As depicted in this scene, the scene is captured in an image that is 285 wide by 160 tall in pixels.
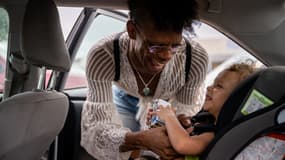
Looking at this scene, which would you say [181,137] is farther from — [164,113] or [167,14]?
[167,14]

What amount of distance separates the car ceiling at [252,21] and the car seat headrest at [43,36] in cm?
21

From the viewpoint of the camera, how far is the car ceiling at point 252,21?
2.08 metres

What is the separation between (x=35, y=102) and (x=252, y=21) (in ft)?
3.10

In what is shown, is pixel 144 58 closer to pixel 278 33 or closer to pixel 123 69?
pixel 123 69

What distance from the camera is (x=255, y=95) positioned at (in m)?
1.49

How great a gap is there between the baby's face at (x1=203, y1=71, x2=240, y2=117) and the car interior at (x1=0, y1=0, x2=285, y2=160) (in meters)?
0.17

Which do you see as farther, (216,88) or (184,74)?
(184,74)

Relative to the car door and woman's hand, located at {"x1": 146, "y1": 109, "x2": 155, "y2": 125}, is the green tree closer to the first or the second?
the car door

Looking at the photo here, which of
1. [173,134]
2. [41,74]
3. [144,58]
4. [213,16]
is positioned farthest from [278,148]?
[41,74]

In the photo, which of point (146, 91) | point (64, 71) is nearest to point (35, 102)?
point (64, 71)

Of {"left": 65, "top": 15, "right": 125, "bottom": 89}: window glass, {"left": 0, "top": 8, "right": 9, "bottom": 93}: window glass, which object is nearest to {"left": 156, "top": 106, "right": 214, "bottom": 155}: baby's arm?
{"left": 0, "top": 8, "right": 9, "bottom": 93}: window glass

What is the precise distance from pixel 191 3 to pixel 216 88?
1.15 ft

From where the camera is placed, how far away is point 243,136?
142cm

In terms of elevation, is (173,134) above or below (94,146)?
above
